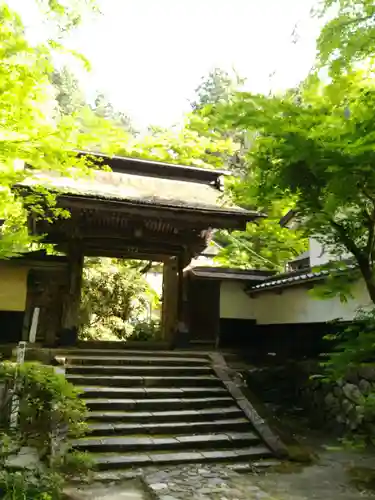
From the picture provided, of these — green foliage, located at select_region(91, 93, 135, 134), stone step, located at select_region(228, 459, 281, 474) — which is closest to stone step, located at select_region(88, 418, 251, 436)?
stone step, located at select_region(228, 459, 281, 474)

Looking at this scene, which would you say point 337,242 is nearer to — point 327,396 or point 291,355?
point 327,396

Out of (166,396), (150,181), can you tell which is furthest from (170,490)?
(150,181)

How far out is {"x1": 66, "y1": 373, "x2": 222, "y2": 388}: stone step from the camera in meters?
8.14

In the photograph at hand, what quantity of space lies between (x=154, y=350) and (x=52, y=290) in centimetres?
294

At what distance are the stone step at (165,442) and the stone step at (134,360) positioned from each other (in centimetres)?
232

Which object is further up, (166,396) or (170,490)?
(166,396)

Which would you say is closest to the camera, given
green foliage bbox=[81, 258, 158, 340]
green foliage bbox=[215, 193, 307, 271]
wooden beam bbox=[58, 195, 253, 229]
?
wooden beam bbox=[58, 195, 253, 229]

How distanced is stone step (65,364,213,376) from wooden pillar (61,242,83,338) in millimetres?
1840

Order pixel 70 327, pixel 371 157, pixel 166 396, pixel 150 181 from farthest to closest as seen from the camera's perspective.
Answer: pixel 150 181
pixel 70 327
pixel 166 396
pixel 371 157

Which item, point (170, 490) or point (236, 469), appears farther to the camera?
point (236, 469)

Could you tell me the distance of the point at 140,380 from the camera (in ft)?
27.7

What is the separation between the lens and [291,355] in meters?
11.2

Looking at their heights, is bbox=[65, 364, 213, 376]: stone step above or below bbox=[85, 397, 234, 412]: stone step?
above

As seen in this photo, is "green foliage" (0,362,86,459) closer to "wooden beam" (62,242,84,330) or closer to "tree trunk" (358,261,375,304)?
"tree trunk" (358,261,375,304)
